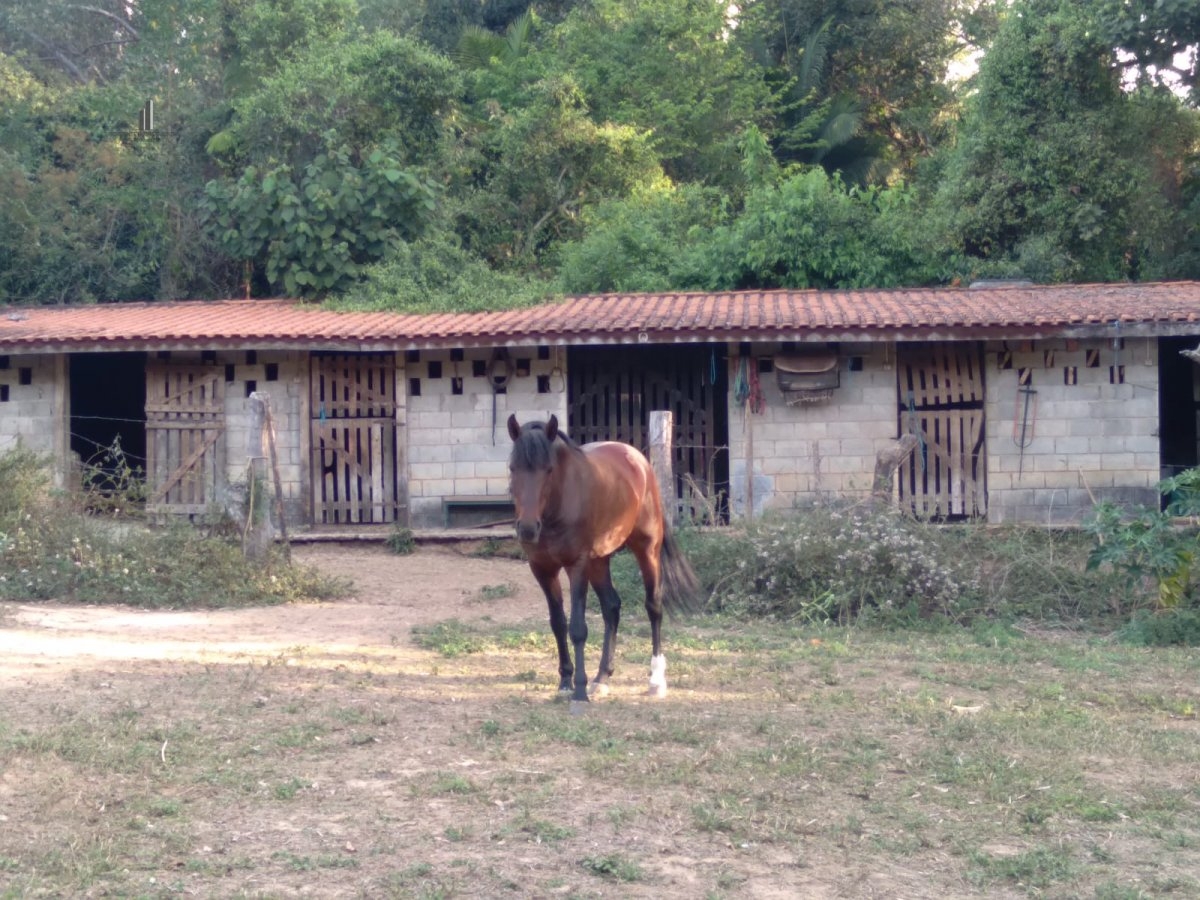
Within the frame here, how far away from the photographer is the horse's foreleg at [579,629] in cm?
701

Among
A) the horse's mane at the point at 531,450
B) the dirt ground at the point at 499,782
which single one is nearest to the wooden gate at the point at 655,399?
the dirt ground at the point at 499,782

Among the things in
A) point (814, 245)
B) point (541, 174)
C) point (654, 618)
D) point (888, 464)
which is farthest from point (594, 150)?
point (654, 618)

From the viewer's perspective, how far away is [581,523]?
23.4 feet

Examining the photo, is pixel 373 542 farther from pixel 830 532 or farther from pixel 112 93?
pixel 112 93

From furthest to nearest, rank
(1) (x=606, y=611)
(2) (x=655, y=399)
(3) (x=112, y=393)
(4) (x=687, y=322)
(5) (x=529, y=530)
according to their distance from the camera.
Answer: (3) (x=112, y=393) → (2) (x=655, y=399) → (4) (x=687, y=322) → (1) (x=606, y=611) → (5) (x=529, y=530)

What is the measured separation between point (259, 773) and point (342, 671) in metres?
2.24

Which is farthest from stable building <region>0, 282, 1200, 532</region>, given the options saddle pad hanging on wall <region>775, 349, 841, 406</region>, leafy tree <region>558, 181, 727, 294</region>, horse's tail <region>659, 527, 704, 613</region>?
horse's tail <region>659, 527, 704, 613</region>

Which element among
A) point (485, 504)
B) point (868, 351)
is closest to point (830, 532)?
point (868, 351)

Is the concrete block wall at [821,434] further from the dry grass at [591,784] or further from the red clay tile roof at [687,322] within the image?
the dry grass at [591,784]

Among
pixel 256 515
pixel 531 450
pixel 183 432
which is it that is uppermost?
pixel 183 432

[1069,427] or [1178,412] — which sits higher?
[1178,412]

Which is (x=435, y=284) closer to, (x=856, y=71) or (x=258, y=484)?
(x=258, y=484)

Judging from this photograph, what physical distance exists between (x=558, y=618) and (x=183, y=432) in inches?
364

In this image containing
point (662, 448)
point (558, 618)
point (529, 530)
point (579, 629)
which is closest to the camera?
point (529, 530)
